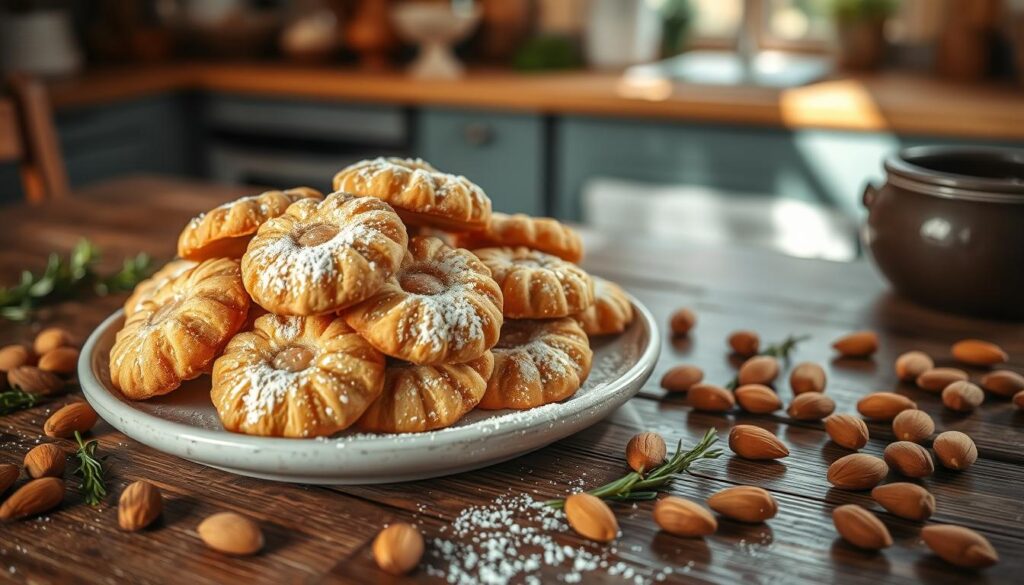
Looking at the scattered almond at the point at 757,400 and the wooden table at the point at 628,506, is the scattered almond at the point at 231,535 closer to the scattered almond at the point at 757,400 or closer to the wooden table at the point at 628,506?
the wooden table at the point at 628,506

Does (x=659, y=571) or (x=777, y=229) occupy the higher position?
(x=659, y=571)

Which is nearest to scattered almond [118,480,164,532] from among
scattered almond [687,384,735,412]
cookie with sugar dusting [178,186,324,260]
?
cookie with sugar dusting [178,186,324,260]

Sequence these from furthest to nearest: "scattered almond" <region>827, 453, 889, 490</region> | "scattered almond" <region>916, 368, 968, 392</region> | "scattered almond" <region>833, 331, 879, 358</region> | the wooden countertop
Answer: the wooden countertop → "scattered almond" <region>833, 331, 879, 358</region> → "scattered almond" <region>916, 368, 968, 392</region> → "scattered almond" <region>827, 453, 889, 490</region>

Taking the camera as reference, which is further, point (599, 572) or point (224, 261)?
point (224, 261)

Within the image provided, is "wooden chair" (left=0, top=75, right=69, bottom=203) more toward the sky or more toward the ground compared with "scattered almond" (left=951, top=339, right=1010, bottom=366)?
more toward the sky

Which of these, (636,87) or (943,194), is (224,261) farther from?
(636,87)

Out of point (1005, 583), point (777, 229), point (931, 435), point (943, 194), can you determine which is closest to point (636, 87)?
point (777, 229)

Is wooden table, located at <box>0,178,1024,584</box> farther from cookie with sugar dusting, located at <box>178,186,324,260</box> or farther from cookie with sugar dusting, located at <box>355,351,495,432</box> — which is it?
cookie with sugar dusting, located at <box>178,186,324,260</box>
